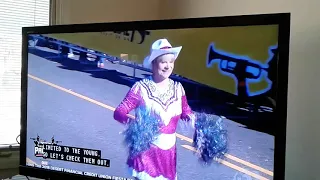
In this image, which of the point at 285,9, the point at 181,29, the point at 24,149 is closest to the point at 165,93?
the point at 181,29

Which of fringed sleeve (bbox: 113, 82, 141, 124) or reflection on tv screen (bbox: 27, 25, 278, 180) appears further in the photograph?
fringed sleeve (bbox: 113, 82, 141, 124)

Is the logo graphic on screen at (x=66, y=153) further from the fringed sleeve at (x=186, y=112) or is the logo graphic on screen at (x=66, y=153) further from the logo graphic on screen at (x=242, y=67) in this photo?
the logo graphic on screen at (x=242, y=67)

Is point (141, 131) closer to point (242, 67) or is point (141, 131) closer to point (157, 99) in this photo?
point (157, 99)

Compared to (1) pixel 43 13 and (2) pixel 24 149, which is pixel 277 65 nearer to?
(2) pixel 24 149

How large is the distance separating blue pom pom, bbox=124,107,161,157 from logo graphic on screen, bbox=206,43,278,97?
313 millimetres

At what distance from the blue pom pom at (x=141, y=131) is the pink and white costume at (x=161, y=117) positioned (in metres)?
0.02

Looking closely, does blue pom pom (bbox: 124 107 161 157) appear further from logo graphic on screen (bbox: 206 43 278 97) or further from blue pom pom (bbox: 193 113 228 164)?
logo graphic on screen (bbox: 206 43 278 97)

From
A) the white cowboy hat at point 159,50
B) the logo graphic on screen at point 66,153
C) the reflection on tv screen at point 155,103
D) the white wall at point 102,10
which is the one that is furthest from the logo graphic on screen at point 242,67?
A: the white wall at point 102,10

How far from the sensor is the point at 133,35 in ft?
5.66

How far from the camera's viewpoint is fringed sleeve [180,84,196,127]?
1.61 m

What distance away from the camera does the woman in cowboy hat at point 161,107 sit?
1644 millimetres

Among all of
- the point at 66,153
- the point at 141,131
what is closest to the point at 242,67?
the point at 141,131

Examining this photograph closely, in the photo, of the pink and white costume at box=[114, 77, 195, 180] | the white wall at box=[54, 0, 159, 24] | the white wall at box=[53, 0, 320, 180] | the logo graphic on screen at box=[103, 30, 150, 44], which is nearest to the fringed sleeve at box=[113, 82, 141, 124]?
the pink and white costume at box=[114, 77, 195, 180]

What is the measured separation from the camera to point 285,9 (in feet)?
5.91
